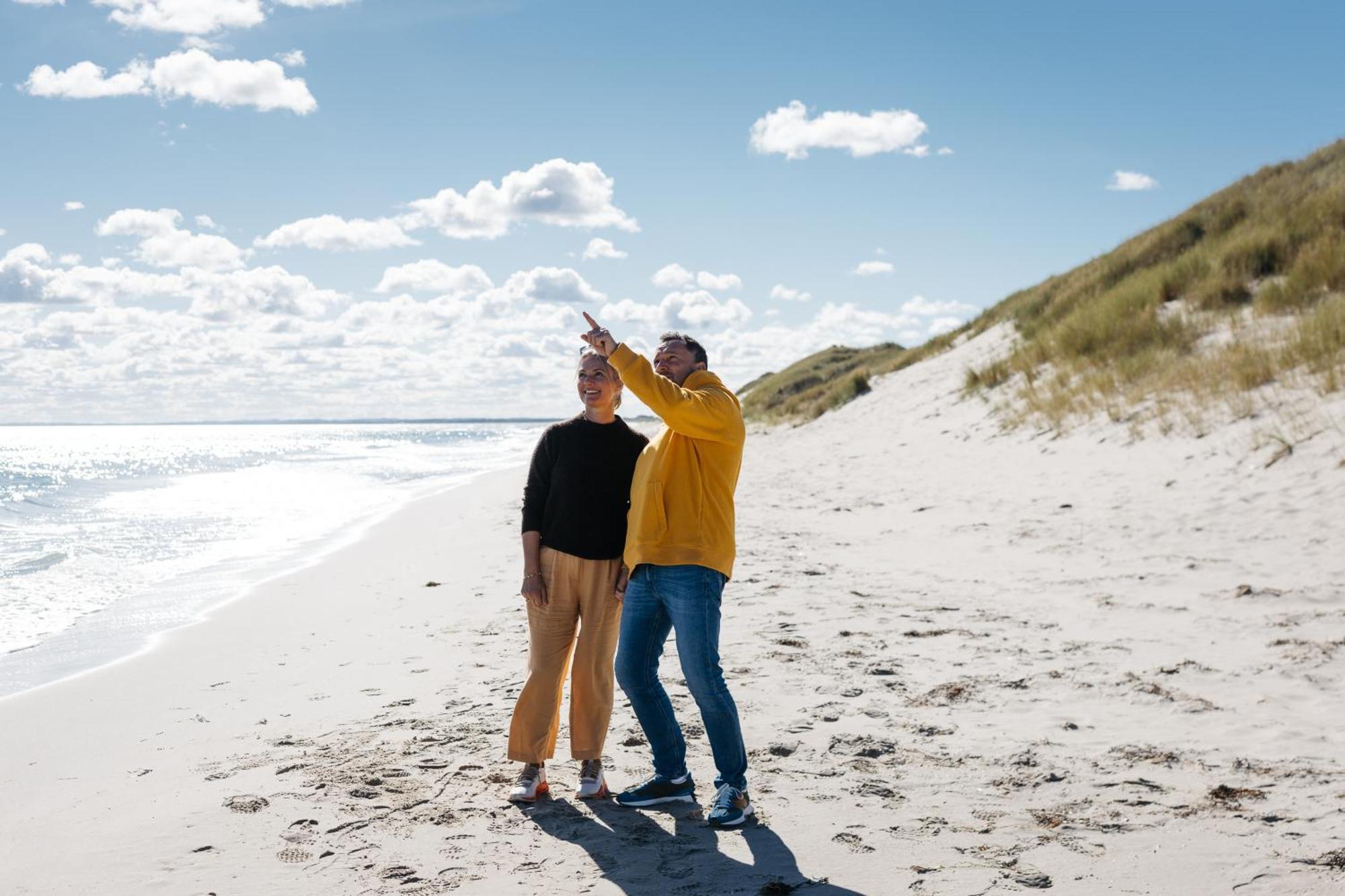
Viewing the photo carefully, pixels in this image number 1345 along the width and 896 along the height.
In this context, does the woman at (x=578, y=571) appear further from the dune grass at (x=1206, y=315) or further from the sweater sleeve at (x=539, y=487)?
the dune grass at (x=1206, y=315)

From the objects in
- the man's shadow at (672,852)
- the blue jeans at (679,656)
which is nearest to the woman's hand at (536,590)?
the blue jeans at (679,656)

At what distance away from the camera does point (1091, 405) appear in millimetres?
13180

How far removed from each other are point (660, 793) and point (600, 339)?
1832 mm

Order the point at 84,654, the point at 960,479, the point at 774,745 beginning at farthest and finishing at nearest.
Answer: the point at 960,479, the point at 84,654, the point at 774,745

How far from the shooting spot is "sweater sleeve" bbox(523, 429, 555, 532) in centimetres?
388

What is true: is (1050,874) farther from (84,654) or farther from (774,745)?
(84,654)

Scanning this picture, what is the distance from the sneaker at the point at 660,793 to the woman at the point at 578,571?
0.49 ft

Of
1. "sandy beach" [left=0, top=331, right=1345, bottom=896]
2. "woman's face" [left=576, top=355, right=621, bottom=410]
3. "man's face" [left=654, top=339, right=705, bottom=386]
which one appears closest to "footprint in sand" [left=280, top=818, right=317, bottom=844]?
"sandy beach" [left=0, top=331, right=1345, bottom=896]

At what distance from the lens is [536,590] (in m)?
3.83

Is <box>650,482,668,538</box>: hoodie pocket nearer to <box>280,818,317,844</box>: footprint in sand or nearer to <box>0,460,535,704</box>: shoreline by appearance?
<box>280,818,317,844</box>: footprint in sand

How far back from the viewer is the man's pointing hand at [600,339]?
3.29 metres

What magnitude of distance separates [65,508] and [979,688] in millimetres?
21801

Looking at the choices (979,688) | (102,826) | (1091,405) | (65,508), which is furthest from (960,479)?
(65,508)

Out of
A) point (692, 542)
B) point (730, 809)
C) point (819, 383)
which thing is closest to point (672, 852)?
point (730, 809)
